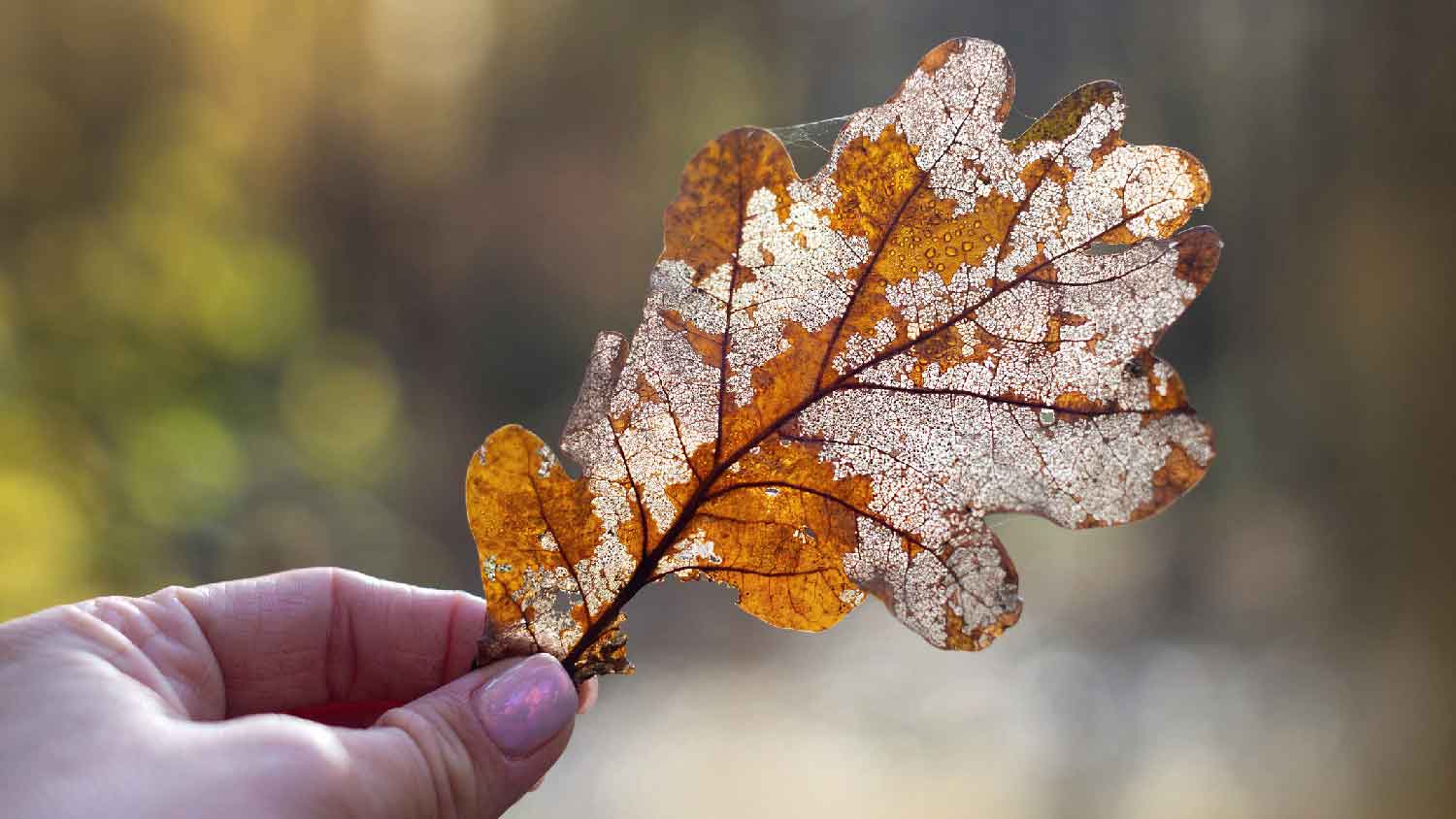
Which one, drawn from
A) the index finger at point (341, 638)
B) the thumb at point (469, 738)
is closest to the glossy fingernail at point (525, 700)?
the thumb at point (469, 738)

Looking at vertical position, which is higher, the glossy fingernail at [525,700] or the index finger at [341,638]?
the index finger at [341,638]

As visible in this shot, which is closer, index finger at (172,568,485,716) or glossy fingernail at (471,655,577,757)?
glossy fingernail at (471,655,577,757)

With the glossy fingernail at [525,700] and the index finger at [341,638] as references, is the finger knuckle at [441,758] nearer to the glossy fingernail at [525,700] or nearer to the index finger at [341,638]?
the glossy fingernail at [525,700]

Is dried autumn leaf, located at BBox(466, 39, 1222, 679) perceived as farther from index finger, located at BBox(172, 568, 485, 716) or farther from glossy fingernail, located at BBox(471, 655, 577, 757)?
index finger, located at BBox(172, 568, 485, 716)

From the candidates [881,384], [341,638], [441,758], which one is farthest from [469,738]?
[881,384]

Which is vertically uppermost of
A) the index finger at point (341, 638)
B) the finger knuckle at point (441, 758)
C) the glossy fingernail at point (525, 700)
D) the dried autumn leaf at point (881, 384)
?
the dried autumn leaf at point (881, 384)

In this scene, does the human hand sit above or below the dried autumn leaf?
below

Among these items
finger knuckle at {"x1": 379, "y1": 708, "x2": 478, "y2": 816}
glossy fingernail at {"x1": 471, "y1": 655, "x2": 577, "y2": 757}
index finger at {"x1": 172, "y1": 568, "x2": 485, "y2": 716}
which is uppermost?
index finger at {"x1": 172, "y1": 568, "x2": 485, "y2": 716}

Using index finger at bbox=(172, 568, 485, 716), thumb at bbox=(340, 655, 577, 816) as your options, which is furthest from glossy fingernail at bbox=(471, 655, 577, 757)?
index finger at bbox=(172, 568, 485, 716)
